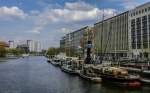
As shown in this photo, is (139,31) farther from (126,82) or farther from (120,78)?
(126,82)

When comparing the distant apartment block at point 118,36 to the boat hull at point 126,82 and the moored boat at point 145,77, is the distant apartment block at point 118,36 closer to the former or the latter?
the moored boat at point 145,77

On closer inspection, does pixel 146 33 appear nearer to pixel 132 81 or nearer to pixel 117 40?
pixel 117 40

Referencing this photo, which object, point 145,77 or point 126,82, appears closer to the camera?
point 126,82

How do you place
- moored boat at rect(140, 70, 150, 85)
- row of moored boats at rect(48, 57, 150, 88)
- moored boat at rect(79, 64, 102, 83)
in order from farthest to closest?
moored boat at rect(79, 64, 102, 83) → moored boat at rect(140, 70, 150, 85) → row of moored boats at rect(48, 57, 150, 88)

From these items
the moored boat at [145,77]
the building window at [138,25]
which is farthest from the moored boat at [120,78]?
the building window at [138,25]

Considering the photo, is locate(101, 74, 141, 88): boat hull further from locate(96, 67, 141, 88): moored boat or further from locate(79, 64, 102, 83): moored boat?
→ locate(79, 64, 102, 83): moored boat

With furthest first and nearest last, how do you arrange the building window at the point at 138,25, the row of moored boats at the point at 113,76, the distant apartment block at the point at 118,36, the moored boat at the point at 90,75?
the distant apartment block at the point at 118,36 < the building window at the point at 138,25 < the moored boat at the point at 90,75 < the row of moored boats at the point at 113,76

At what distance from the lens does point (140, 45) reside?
157 meters

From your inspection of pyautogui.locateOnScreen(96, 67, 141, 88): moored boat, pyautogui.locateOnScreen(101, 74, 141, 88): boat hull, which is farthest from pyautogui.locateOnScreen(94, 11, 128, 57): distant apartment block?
pyautogui.locateOnScreen(101, 74, 141, 88): boat hull

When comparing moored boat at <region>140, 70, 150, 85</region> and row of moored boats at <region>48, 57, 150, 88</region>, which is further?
moored boat at <region>140, 70, 150, 85</region>

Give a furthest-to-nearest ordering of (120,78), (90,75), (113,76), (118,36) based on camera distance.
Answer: (118,36)
(90,75)
(113,76)
(120,78)

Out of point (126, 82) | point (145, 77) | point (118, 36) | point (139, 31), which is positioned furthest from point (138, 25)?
point (126, 82)

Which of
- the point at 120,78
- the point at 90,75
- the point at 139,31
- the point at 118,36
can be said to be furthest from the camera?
the point at 118,36

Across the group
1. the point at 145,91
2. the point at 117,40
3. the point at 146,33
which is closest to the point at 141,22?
the point at 146,33
